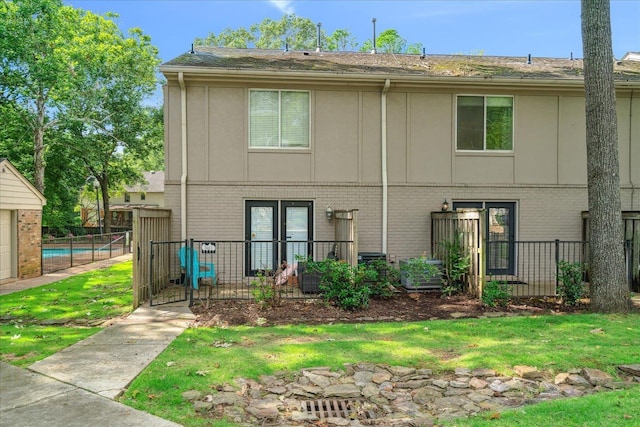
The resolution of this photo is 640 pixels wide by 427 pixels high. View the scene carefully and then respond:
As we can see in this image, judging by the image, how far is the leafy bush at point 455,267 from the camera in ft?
29.0

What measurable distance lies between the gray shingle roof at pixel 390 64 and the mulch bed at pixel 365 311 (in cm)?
540

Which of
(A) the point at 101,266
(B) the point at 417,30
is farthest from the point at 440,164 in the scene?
(B) the point at 417,30

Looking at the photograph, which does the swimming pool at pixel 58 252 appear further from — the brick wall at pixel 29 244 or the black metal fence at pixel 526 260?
the black metal fence at pixel 526 260

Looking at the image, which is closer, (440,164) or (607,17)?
(607,17)

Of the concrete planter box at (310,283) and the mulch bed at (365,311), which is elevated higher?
the concrete planter box at (310,283)

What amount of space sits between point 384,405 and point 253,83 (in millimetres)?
8326

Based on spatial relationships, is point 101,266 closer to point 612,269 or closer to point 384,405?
point 384,405

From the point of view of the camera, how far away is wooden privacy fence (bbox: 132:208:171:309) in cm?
775

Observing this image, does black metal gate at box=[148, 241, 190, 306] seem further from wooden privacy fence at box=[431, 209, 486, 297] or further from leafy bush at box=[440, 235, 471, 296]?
wooden privacy fence at box=[431, 209, 486, 297]

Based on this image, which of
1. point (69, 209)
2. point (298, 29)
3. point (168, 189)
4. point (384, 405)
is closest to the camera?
point (384, 405)

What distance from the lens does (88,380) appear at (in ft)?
14.6

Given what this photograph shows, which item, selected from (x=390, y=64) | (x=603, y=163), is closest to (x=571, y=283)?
(x=603, y=163)

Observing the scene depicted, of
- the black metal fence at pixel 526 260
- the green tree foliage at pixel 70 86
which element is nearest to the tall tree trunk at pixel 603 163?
the black metal fence at pixel 526 260

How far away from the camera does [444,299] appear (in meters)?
8.74
